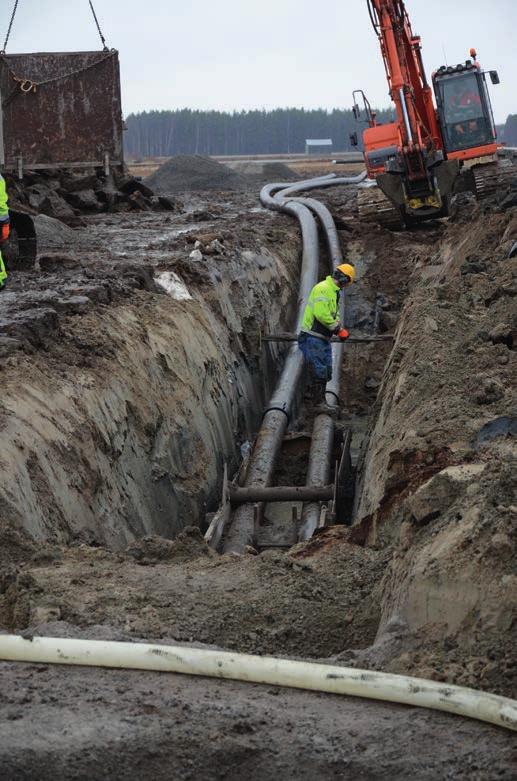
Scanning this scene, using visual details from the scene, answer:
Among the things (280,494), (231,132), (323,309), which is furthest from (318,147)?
(280,494)

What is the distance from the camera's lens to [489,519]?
14.2 feet

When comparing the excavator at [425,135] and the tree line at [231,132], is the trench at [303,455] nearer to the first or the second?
the excavator at [425,135]

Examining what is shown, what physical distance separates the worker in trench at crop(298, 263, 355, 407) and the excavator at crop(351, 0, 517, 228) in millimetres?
4896

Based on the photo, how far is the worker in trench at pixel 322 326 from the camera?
41.9 ft

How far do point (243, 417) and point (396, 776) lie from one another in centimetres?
968

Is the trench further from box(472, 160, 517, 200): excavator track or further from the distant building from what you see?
the distant building

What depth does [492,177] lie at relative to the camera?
60.6 feet

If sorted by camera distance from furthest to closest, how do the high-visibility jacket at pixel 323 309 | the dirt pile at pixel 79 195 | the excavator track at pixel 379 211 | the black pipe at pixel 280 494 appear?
the excavator track at pixel 379 211 → the dirt pile at pixel 79 195 → the high-visibility jacket at pixel 323 309 → the black pipe at pixel 280 494

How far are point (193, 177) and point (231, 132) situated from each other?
171 ft

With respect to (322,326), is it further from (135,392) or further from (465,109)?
(465,109)

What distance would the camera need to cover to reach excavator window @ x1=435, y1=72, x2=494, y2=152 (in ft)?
58.6

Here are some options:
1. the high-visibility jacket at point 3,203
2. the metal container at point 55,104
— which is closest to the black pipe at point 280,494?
the high-visibility jacket at point 3,203

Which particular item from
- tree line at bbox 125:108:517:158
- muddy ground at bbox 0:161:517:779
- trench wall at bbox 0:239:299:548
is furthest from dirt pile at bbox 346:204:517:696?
tree line at bbox 125:108:517:158

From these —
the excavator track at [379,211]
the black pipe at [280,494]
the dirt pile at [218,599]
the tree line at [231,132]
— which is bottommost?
the black pipe at [280,494]
